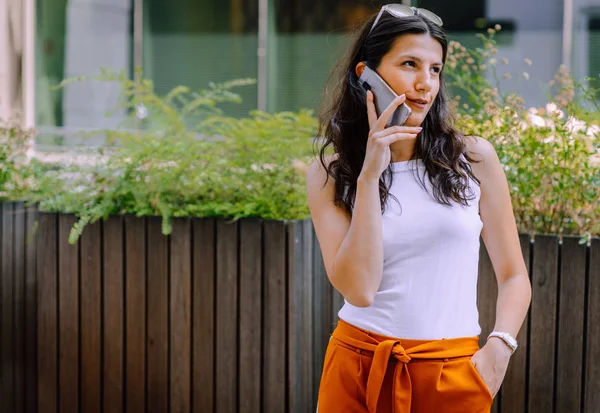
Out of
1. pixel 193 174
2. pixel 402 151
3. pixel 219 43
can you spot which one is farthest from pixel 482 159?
pixel 219 43

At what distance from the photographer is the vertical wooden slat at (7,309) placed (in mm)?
4504

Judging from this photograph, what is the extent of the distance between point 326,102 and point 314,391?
1833 millimetres

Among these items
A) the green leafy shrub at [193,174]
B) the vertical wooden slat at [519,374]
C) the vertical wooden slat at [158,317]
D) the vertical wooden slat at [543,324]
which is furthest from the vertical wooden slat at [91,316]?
the vertical wooden slat at [543,324]

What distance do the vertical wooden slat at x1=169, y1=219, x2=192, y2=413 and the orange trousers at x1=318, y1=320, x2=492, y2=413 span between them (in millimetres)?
1862

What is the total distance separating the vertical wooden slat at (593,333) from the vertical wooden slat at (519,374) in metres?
0.25

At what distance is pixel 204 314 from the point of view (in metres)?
3.81

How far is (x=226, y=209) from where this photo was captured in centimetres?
376

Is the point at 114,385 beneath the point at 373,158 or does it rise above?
beneath

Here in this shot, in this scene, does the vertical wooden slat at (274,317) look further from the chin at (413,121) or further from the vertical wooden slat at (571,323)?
the chin at (413,121)

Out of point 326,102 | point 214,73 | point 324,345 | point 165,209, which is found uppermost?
point 214,73

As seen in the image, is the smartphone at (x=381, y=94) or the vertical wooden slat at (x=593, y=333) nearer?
the smartphone at (x=381, y=94)

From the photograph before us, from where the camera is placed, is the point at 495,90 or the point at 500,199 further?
the point at 495,90

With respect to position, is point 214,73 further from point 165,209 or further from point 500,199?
point 500,199

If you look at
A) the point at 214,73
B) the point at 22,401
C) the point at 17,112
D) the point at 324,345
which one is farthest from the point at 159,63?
the point at 324,345
